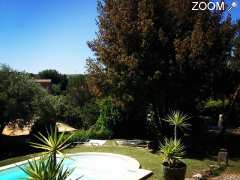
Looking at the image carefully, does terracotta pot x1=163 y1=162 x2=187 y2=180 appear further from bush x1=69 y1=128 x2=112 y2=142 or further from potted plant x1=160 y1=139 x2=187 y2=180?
bush x1=69 y1=128 x2=112 y2=142

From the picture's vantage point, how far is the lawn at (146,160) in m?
17.3

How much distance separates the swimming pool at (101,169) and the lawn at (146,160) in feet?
1.70

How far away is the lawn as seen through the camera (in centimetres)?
1727

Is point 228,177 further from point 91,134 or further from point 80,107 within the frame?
point 80,107

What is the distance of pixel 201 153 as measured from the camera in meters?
21.6

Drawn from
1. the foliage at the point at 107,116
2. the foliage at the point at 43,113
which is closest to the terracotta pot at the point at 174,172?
the foliage at the point at 43,113

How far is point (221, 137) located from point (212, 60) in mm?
7841

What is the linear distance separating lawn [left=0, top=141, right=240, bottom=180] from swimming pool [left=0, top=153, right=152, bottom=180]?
520 mm

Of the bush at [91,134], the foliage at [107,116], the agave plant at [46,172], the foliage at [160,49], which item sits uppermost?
the foliage at [160,49]

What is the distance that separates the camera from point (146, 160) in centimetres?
1905

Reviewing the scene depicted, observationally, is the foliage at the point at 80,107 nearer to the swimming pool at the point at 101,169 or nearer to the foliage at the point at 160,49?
the foliage at the point at 160,49

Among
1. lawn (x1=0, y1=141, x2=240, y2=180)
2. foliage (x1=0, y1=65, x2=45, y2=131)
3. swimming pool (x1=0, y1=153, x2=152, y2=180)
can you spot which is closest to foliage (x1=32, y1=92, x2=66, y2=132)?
foliage (x1=0, y1=65, x2=45, y2=131)

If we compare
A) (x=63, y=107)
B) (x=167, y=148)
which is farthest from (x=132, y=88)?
(x=63, y=107)

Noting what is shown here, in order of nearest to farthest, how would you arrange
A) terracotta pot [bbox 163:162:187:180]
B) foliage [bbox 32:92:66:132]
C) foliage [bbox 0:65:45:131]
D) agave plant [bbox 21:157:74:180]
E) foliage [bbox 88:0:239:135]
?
agave plant [bbox 21:157:74:180] → terracotta pot [bbox 163:162:187:180] → foliage [bbox 88:0:239:135] → foliage [bbox 0:65:45:131] → foliage [bbox 32:92:66:132]
